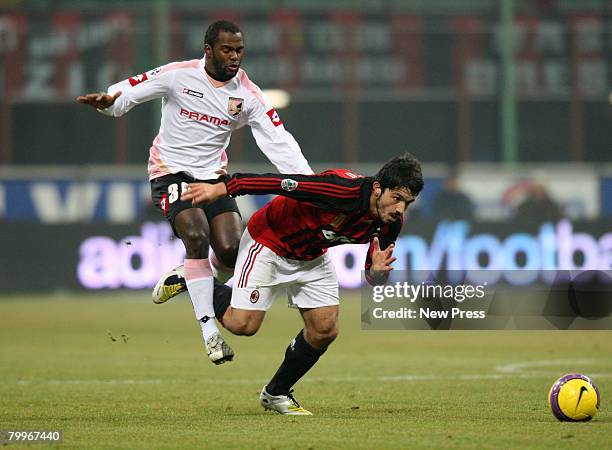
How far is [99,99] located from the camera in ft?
→ 29.7

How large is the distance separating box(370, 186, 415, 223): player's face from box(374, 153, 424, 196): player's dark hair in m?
0.03

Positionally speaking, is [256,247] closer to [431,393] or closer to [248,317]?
[248,317]

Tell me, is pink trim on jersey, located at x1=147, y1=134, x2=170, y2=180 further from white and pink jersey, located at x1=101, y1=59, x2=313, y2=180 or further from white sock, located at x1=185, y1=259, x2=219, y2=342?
white sock, located at x1=185, y1=259, x2=219, y2=342

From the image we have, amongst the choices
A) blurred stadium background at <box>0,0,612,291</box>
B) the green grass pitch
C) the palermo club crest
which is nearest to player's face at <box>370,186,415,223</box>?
the palermo club crest

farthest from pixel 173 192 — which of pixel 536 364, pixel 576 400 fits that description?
pixel 536 364

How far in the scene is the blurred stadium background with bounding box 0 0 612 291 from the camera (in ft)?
82.8

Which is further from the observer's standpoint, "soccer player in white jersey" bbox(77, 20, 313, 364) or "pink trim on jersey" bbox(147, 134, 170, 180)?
"pink trim on jersey" bbox(147, 134, 170, 180)

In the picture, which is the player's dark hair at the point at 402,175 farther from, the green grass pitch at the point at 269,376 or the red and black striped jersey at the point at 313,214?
the green grass pitch at the point at 269,376

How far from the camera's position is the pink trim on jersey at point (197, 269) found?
935 centimetres

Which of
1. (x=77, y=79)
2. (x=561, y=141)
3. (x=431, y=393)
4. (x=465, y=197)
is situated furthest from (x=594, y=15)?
(x=431, y=393)

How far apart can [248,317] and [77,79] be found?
17377mm

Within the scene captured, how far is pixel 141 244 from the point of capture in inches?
792

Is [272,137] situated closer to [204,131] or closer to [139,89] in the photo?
[204,131]

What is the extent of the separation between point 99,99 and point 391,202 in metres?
2.34
